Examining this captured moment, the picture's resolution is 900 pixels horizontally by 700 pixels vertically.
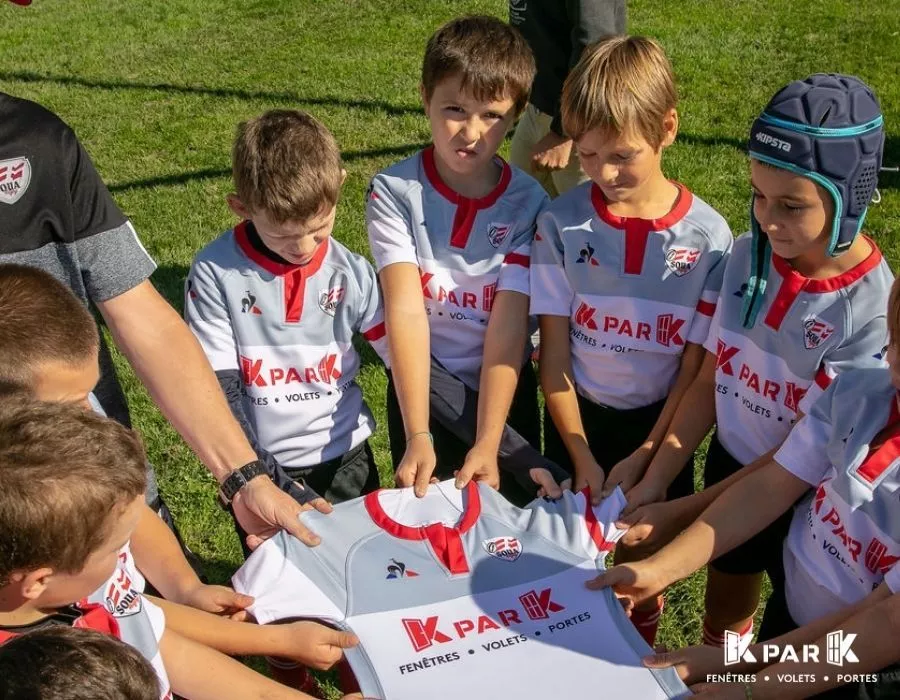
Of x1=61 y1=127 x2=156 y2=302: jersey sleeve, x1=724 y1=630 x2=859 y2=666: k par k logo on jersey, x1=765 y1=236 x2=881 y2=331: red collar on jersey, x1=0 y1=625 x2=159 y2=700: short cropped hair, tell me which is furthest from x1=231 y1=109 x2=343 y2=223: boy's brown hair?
x1=724 y1=630 x2=859 y2=666: k par k logo on jersey

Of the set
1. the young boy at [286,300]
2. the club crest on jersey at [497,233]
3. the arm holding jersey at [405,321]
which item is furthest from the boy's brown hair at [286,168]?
the club crest on jersey at [497,233]

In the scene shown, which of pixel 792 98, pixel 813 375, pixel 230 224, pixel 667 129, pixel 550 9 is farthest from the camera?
pixel 230 224

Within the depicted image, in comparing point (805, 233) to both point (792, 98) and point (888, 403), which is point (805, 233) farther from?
point (888, 403)

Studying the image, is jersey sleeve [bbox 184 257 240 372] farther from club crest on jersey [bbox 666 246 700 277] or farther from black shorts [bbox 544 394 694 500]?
club crest on jersey [bbox 666 246 700 277]

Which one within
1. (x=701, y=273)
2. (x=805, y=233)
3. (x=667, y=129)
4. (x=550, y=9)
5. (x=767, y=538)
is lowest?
(x=767, y=538)

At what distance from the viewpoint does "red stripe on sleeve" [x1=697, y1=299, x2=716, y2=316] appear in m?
3.02

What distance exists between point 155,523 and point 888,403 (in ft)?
6.36

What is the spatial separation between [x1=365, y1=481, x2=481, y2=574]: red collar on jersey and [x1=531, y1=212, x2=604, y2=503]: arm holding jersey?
1.50 feet

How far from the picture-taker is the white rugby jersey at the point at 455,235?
3.19 m

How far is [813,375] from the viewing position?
267cm

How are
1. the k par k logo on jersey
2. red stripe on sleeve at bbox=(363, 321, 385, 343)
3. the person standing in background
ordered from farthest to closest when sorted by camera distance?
the person standing in background, red stripe on sleeve at bbox=(363, 321, 385, 343), the k par k logo on jersey

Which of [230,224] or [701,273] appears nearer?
[701,273]

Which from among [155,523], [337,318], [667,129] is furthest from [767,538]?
[155,523]

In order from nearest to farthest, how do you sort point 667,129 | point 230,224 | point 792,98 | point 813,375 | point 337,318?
1. point 792,98
2. point 813,375
3. point 667,129
4. point 337,318
5. point 230,224
